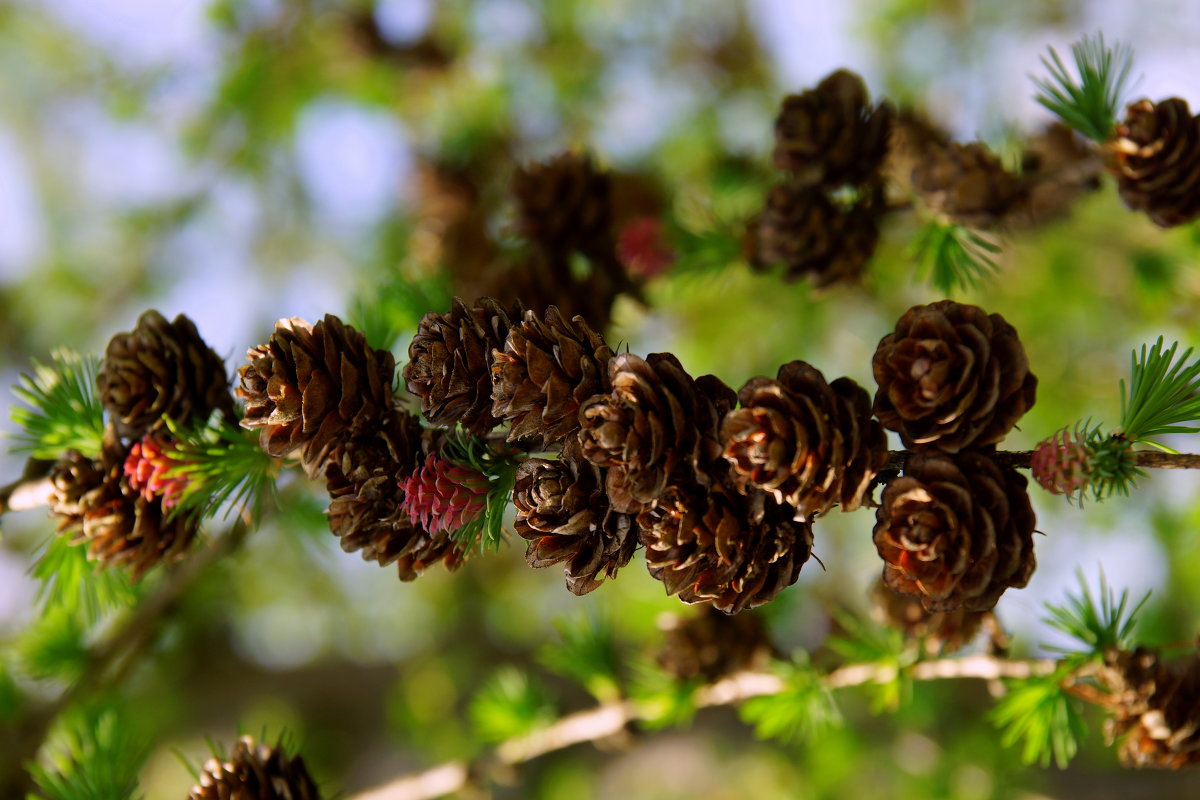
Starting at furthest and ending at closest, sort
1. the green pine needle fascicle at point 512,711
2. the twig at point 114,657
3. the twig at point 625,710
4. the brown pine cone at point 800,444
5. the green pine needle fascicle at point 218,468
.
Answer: the green pine needle fascicle at point 512,711 < the twig at point 114,657 < the twig at point 625,710 < the green pine needle fascicle at point 218,468 < the brown pine cone at point 800,444

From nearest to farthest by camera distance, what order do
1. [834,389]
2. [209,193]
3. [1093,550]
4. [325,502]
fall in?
[834,389]
[325,502]
[1093,550]
[209,193]

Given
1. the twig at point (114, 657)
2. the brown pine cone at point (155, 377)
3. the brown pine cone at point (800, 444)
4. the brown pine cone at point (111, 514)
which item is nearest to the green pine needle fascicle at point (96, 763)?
the twig at point (114, 657)

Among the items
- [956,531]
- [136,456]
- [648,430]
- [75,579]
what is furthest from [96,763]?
[956,531]

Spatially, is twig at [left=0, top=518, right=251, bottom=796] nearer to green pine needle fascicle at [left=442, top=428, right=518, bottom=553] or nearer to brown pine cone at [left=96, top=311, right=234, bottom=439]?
brown pine cone at [left=96, top=311, right=234, bottom=439]

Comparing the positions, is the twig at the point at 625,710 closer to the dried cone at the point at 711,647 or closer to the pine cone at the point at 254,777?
the dried cone at the point at 711,647

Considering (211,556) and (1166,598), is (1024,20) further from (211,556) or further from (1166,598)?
(211,556)

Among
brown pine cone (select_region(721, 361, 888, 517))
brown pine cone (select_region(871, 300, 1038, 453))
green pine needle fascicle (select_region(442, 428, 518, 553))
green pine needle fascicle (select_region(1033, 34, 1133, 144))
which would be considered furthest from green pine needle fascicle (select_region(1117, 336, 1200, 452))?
green pine needle fascicle (select_region(442, 428, 518, 553))

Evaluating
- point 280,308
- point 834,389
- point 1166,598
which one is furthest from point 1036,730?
point 280,308
